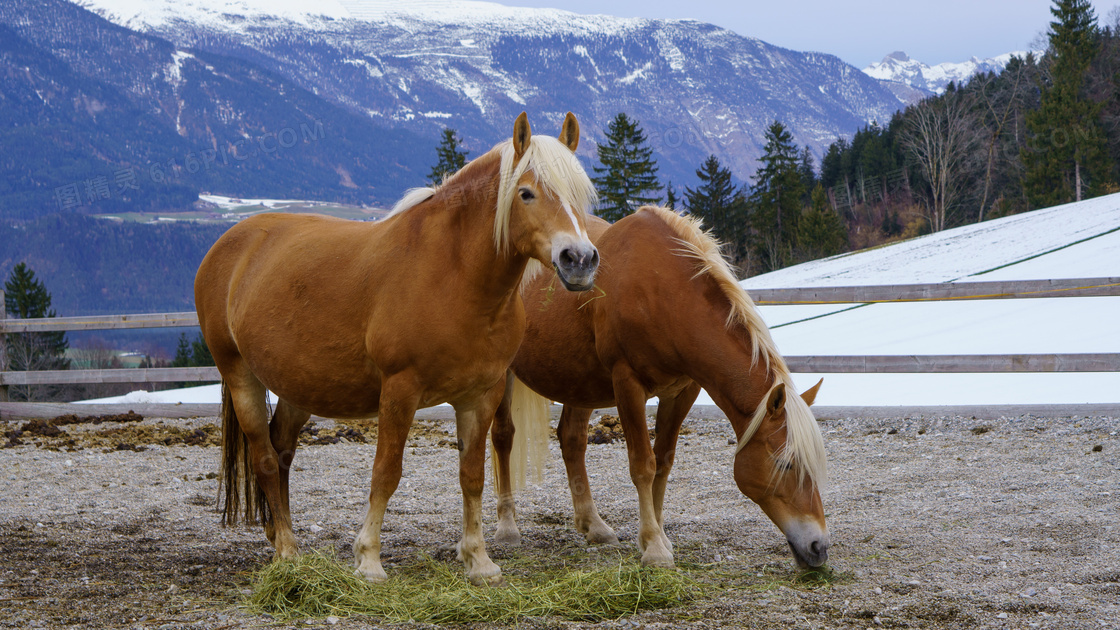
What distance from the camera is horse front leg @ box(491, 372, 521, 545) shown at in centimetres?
447

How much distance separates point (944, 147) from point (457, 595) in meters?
50.0

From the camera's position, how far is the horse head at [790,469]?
3.19 meters

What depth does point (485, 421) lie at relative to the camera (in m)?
3.40

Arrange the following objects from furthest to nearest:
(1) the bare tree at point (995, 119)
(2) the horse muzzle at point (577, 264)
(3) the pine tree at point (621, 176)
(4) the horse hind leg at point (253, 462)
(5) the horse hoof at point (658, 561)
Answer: (1) the bare tree at point (995, 119) < (3) the pine tree at point (621, 176) < (4) the horse hind leg at point (253, 462) < (5) the horse hoof at point (658, 561) < (2) the horse muzzle at point (577, 264)

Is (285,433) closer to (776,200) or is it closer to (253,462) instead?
(253,462)

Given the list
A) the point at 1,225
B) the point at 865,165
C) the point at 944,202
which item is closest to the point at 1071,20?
the point at 944,202

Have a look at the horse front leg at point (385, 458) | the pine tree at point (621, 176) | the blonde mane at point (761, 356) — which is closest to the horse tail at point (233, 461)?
the horse front leg at point (385, 458)

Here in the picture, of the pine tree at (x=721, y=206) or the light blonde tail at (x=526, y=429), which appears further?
the pine tree at (x=721, y=206)

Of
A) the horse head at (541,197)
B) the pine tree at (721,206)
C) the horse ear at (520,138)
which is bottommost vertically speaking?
the horse head at (541,197)

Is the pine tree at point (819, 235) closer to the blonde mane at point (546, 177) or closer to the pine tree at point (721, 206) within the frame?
the pine tree at point (721, 206)

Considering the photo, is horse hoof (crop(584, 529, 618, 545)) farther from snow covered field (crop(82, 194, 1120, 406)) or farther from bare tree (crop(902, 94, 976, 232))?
bare tree (crop(902, 94, 976, 232))

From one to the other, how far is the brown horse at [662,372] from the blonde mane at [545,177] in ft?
1.25

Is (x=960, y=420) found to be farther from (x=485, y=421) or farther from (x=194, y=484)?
(x=194, y=484)

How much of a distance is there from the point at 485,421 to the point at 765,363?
48.0 inches
